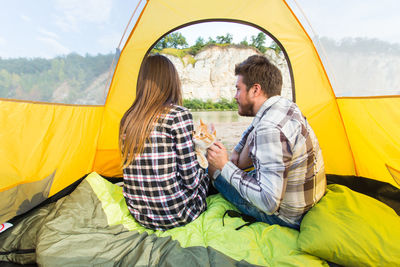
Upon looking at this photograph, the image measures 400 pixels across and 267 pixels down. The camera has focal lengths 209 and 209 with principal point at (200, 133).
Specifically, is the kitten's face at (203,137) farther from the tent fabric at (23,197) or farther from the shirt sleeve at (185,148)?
the tent fabric at (23,197)

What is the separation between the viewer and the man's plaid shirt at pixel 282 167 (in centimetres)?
97

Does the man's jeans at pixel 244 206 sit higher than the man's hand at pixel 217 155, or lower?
lower

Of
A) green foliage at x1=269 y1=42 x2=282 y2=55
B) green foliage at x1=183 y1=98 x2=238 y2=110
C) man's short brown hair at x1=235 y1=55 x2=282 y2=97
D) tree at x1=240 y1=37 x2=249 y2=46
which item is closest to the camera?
man's short brown hair at x1=235 y1=55 x2=282 y2=97

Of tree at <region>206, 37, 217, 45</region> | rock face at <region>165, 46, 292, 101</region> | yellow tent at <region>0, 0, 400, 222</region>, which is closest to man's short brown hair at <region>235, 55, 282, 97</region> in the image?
yellow tent at <region>0, 0, 400, 222</region>

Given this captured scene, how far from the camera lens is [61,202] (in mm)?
1509

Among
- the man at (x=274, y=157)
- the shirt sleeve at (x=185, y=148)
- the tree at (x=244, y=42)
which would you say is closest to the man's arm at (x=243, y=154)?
the man at (x=274, y=157)

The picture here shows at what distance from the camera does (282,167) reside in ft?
3.15

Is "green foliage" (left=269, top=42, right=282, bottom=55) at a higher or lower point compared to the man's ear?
higher

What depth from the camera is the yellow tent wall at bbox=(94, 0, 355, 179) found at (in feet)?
6.04

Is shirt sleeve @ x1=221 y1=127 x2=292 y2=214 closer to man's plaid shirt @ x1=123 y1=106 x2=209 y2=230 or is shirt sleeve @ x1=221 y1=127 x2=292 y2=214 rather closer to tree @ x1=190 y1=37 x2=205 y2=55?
man's plaid shirt @ x1=123 y1=106 x2=209 y2=230

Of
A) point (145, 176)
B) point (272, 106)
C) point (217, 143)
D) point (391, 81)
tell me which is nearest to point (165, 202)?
point (145, 176)

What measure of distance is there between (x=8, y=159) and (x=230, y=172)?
1257 mm

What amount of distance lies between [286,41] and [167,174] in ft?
5.25

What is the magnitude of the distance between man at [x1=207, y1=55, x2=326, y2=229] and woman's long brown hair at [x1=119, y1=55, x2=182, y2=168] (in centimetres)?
39
